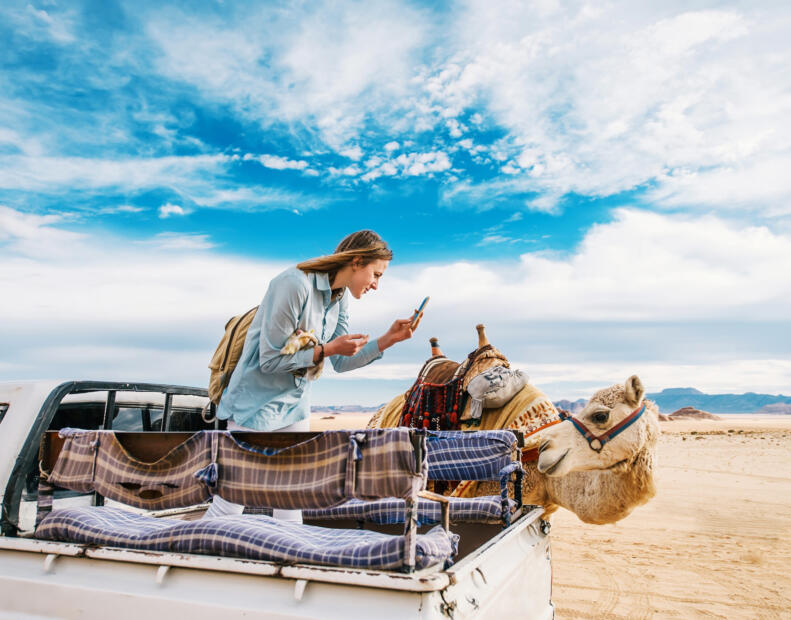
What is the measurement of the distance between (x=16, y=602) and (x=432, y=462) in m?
2.15

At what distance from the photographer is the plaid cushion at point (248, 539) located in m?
1.96

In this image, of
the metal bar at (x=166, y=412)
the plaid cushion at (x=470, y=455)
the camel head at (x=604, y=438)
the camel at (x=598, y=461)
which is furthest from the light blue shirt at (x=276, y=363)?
the camel head at (x=604, y=438)

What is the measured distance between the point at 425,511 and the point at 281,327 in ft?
4.44

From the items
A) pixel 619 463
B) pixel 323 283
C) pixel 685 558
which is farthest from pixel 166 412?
pixel 685 558

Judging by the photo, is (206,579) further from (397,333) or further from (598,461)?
(598,461)

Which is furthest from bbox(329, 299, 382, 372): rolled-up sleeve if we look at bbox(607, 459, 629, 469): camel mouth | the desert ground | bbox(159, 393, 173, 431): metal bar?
the desert ground

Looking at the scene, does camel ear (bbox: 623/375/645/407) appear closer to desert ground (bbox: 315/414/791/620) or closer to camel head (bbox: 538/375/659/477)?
camel head (bbox: 538/375/659/477)

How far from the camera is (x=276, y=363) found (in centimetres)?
296

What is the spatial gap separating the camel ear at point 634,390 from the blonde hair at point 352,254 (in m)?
2.15

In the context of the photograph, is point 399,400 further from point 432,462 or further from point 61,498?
point 61,498

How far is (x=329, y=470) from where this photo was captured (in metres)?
2.11

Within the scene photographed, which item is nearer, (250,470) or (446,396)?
(250,470)

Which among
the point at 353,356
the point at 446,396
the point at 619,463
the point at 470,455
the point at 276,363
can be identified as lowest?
the point at 619,463

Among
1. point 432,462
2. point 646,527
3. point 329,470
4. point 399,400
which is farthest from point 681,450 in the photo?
point 329,470
